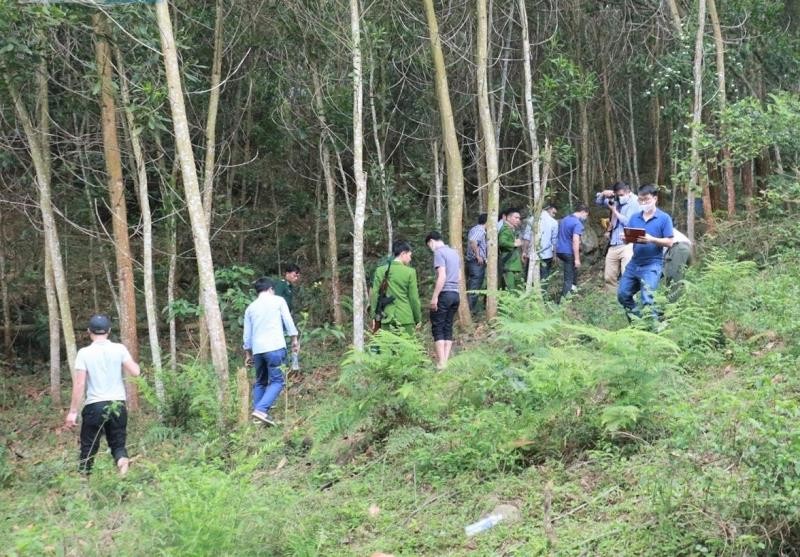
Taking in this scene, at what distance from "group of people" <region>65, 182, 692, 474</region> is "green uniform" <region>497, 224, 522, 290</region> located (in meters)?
0.30

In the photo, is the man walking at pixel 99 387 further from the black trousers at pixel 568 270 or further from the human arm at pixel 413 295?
the black trousers at pixel 568 270

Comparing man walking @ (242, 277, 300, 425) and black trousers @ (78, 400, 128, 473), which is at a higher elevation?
man walking @ (242, 277, 300, 425)

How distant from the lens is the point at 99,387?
24.1 feet

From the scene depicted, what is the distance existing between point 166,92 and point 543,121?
7.11 m

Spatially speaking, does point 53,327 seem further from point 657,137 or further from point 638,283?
point 657,137

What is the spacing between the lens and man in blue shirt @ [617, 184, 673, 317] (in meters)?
8.00

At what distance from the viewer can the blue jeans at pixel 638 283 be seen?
318 inches

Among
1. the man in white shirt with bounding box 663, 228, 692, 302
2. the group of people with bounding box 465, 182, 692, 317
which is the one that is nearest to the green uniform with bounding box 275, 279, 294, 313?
the group of people with bounding box 465, 182, 692, 317

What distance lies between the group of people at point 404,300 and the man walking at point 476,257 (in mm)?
524

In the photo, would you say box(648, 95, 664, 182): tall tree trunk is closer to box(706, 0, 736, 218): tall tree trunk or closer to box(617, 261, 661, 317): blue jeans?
box(706, 0, 736, 218): tall tree trunk

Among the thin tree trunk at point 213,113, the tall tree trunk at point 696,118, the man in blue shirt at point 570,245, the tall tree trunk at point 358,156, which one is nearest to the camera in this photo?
the tall tree trunk at point 358,156

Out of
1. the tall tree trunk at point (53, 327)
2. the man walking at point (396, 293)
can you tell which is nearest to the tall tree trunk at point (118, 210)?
the tall tree trunk at point (53, 327)

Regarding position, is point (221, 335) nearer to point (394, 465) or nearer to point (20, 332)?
point (394, 465)

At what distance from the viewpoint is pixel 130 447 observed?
9.45 metres
